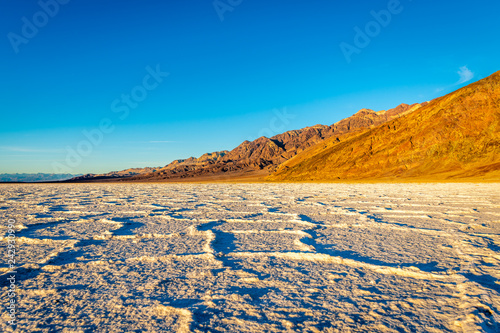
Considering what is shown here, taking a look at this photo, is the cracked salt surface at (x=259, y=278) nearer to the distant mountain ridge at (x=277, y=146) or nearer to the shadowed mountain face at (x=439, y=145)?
the shadowed mountain face at (x=439, y=145)

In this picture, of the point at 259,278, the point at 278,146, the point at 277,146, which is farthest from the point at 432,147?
the point at 278,146

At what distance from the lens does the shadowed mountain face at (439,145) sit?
24312 mm

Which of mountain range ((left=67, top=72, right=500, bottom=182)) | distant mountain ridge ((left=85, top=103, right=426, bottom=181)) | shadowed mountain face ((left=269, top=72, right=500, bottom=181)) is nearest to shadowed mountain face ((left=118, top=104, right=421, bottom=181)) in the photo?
distant mountain ridge ((left=85, top=103, right=426, bottom=181))

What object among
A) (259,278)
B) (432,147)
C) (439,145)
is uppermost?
(439,145)

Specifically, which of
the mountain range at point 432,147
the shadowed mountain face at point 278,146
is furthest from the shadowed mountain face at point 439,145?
the shadowed mountain face at point 278,146

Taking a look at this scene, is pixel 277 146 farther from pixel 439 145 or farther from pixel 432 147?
pixel 439 145

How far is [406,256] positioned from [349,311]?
58.3 inches

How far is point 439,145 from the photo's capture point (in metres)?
26.9

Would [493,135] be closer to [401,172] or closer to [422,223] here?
[401,172]

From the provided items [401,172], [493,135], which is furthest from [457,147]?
[401,172]

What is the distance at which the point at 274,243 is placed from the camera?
3467 millimetres

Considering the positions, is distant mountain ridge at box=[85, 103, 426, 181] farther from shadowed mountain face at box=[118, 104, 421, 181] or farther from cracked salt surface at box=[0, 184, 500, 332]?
cracked salt surface at box=[0, 184, 500, 332]

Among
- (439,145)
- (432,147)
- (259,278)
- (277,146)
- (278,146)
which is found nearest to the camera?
(259,278)

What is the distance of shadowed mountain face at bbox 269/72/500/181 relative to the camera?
79.8ft
